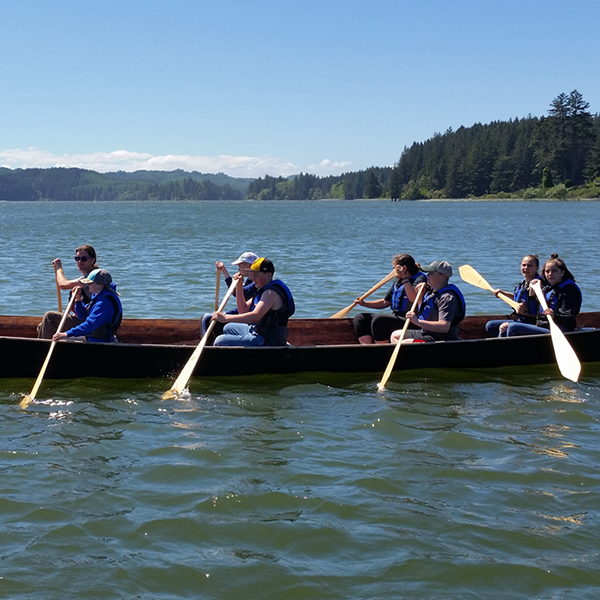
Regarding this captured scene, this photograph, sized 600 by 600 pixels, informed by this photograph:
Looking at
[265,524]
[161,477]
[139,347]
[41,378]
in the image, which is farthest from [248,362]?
[265,524]

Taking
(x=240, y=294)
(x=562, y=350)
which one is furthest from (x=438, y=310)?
(x=240, y=294)

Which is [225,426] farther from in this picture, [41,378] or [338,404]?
[41,378]

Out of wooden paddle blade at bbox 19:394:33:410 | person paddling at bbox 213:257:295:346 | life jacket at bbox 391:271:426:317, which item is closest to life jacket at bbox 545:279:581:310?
life jacket at bbox 391:271:426:317

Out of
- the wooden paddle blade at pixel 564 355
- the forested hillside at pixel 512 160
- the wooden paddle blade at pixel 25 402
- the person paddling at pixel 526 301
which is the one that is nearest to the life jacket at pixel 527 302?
the person paddling at pixel 526 301

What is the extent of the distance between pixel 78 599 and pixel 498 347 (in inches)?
245

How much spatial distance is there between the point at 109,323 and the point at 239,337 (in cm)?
146

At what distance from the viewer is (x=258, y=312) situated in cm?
865

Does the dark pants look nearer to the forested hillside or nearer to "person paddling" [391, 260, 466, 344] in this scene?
"person paddling" [391, 260, 466, 344]

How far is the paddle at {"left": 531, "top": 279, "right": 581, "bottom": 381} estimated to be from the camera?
874 cm

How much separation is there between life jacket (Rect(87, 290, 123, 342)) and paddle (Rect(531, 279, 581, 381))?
496cm

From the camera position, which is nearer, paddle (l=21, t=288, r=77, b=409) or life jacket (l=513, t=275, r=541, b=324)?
paddle (l=21, t=288, r=77, b=409)

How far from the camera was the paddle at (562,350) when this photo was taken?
8742mm

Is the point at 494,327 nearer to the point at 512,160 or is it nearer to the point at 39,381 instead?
the point at 39,381

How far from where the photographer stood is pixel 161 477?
6.20 meters
